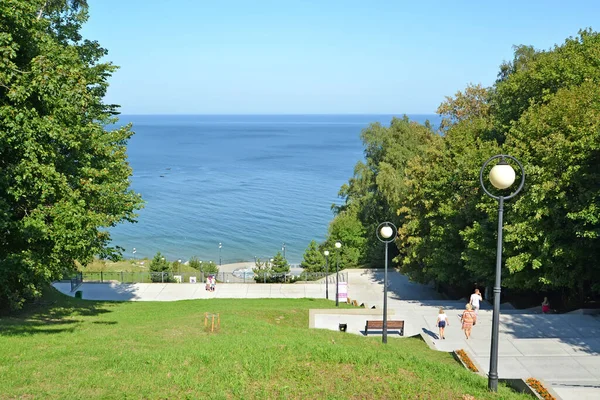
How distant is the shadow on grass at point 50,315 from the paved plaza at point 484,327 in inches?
202

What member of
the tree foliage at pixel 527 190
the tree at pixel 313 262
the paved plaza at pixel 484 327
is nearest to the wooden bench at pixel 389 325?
the paved plaza at pixel 484 327

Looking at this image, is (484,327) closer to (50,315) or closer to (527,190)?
(527,190)

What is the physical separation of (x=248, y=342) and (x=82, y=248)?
6.19 metres

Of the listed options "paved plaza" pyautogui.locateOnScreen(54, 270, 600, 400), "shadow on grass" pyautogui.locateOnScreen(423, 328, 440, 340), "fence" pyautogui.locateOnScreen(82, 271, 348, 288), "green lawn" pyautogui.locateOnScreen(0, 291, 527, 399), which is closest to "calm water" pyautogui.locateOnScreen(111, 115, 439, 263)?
"fence" pyautogui.locateOnScreen(82, 271, 348, 288)

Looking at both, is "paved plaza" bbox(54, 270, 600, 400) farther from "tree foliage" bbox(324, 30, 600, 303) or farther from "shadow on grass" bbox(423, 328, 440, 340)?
"tree foliage" bbox(324, 30, 600, 303)

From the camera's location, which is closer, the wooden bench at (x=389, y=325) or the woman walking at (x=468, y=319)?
the woman walking at (x=468, y=319)

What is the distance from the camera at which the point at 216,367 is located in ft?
36.3

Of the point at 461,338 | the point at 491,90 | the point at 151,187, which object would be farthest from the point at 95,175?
the point at 151,187

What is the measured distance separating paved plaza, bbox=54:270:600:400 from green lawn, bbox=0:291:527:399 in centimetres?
194

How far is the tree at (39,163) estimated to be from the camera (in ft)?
46.3

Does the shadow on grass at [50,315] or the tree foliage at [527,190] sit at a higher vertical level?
the tree foliage at [527,190]

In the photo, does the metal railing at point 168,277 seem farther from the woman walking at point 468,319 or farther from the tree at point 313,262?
the woman walking at point 468,319

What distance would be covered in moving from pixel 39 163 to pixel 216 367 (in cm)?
805

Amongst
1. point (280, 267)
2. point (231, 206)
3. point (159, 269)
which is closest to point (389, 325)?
point (280, 267)
